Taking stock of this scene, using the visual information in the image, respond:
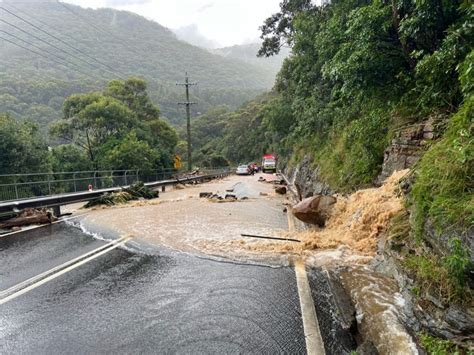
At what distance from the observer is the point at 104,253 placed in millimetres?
7590

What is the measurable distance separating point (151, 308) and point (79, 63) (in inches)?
4739

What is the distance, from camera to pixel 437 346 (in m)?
3.31

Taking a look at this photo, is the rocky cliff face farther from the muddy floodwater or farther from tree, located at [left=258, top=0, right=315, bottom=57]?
tree, located at [left=258, top=0, right=315, bottom=57]

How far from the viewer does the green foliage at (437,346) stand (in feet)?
10.4

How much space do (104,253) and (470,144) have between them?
717 cm

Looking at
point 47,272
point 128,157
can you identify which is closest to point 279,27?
point 128,157

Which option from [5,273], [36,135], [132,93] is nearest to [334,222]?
[5,273]

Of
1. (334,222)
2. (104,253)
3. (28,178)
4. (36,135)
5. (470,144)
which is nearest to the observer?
(470,144)

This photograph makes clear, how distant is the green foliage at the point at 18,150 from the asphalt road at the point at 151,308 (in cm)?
1696

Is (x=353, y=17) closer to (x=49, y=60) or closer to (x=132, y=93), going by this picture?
(x=132, y=93)

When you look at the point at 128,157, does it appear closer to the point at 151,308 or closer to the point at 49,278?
the point at 49,278

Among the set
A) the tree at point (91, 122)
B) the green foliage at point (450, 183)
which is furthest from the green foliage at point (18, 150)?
the green foliage at point (450, 183)

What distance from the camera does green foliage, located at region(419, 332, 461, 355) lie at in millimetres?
3156

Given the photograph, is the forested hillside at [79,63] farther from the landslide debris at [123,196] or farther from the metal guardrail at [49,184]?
the landslide debris at [123,196]
